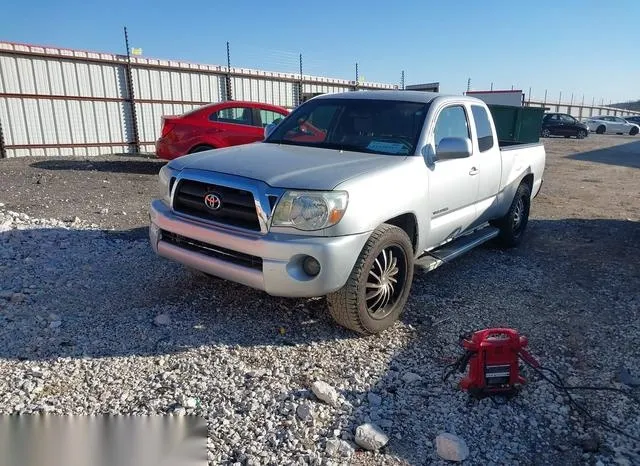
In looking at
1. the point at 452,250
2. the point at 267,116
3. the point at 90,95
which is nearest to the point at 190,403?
the point at 452,250

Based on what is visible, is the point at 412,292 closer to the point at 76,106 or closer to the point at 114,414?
the point at 114,414

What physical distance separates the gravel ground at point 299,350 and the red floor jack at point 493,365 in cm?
8

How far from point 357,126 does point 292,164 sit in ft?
3.73

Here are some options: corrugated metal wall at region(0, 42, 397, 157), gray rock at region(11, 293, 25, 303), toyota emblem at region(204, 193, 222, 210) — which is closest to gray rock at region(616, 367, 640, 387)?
toyota emblem at region(204, 193, 222, 210)

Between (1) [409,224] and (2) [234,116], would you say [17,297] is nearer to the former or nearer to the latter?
(1) [409,224]

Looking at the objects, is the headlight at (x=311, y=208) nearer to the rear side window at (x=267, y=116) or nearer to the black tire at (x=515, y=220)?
the black tire at (x=515, y=220)

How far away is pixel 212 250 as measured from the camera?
139 inches

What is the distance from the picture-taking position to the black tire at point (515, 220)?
5961mm

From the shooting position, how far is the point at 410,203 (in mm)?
→ 3803

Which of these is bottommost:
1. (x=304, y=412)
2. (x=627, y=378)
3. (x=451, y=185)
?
(x=627, y=378)

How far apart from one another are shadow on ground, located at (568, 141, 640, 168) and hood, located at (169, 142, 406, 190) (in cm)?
1677

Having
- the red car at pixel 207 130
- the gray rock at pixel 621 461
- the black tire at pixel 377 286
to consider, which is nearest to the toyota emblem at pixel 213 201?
the black tire at pixel 377 286

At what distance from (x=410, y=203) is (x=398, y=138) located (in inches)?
29.1

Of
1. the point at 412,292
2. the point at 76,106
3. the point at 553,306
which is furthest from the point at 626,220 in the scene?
the point at 76,106
